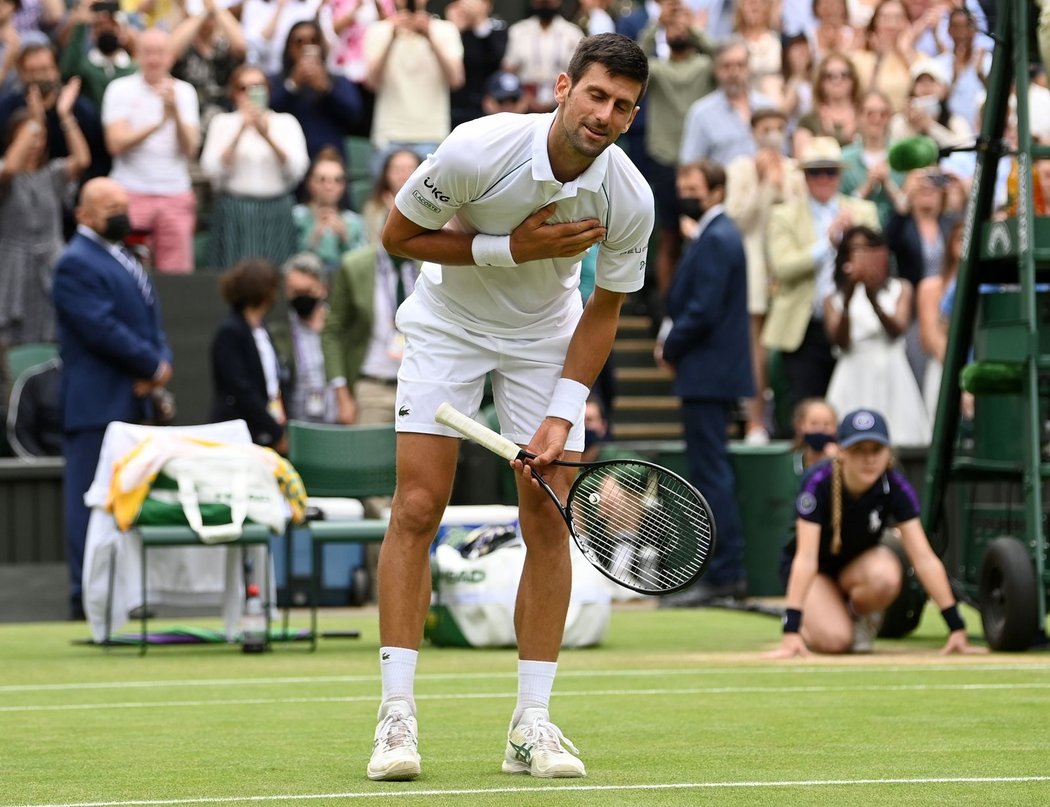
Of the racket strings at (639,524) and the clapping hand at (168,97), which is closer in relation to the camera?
the racket strings at (639,524)

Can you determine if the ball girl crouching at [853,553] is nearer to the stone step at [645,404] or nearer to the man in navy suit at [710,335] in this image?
the man in navy suit at [710,335]

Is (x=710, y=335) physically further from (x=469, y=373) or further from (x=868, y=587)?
(x=469, y=373)

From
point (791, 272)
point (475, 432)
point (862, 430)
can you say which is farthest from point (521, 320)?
point (791, 272)

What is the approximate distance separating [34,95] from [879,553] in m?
7.66

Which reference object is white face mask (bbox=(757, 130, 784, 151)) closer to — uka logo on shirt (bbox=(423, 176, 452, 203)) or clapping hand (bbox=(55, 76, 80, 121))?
clapping hand (bbox=(55, 76, 80, 121))

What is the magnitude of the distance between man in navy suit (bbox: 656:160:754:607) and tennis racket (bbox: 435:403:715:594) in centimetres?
665

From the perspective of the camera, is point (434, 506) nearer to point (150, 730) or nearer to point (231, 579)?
point (150, 730)

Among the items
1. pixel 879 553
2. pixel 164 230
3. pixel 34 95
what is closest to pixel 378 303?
pixel 164 230

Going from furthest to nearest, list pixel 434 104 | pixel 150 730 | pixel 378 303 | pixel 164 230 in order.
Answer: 1. pixel 434 104
2. pixel 164 230
3. pixel 378 303
4. pixel 150 730

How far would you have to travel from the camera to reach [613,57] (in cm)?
543

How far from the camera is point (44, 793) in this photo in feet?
17.7

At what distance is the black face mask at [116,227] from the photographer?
11.8m

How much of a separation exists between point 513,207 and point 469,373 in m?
0.54

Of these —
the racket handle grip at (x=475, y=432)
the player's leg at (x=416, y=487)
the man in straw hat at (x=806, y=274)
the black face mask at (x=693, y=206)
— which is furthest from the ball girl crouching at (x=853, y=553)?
the man in straw hat at (x=806, y=274)
